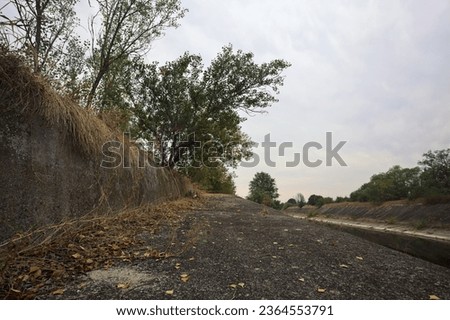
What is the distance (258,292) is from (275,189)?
231 feet

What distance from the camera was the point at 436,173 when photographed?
23531mm

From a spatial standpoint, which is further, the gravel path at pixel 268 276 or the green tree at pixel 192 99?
the green tree at pixel 192 99

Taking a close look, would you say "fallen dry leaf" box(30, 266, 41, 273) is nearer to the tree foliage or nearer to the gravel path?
the gravel path

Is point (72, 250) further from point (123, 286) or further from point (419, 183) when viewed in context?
point (419, 183)

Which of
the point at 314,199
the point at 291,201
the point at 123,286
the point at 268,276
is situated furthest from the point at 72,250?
the point at 291,201

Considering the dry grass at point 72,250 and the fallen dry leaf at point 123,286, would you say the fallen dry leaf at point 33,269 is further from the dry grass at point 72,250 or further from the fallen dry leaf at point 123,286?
the fallen dry leaf at point 123,286

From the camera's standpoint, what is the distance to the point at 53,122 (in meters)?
4.20

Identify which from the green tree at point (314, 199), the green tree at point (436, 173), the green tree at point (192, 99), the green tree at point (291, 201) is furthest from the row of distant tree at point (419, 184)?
the green tree at point (291, 201)

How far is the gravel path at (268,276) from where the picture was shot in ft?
8.79

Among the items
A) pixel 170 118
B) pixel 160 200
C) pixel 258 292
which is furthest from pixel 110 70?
pixel 258 292

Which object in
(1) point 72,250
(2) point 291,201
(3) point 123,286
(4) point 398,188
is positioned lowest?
(3) point 123,286

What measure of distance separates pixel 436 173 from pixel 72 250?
27.9 meters

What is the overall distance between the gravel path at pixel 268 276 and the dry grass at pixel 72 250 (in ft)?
0.76
